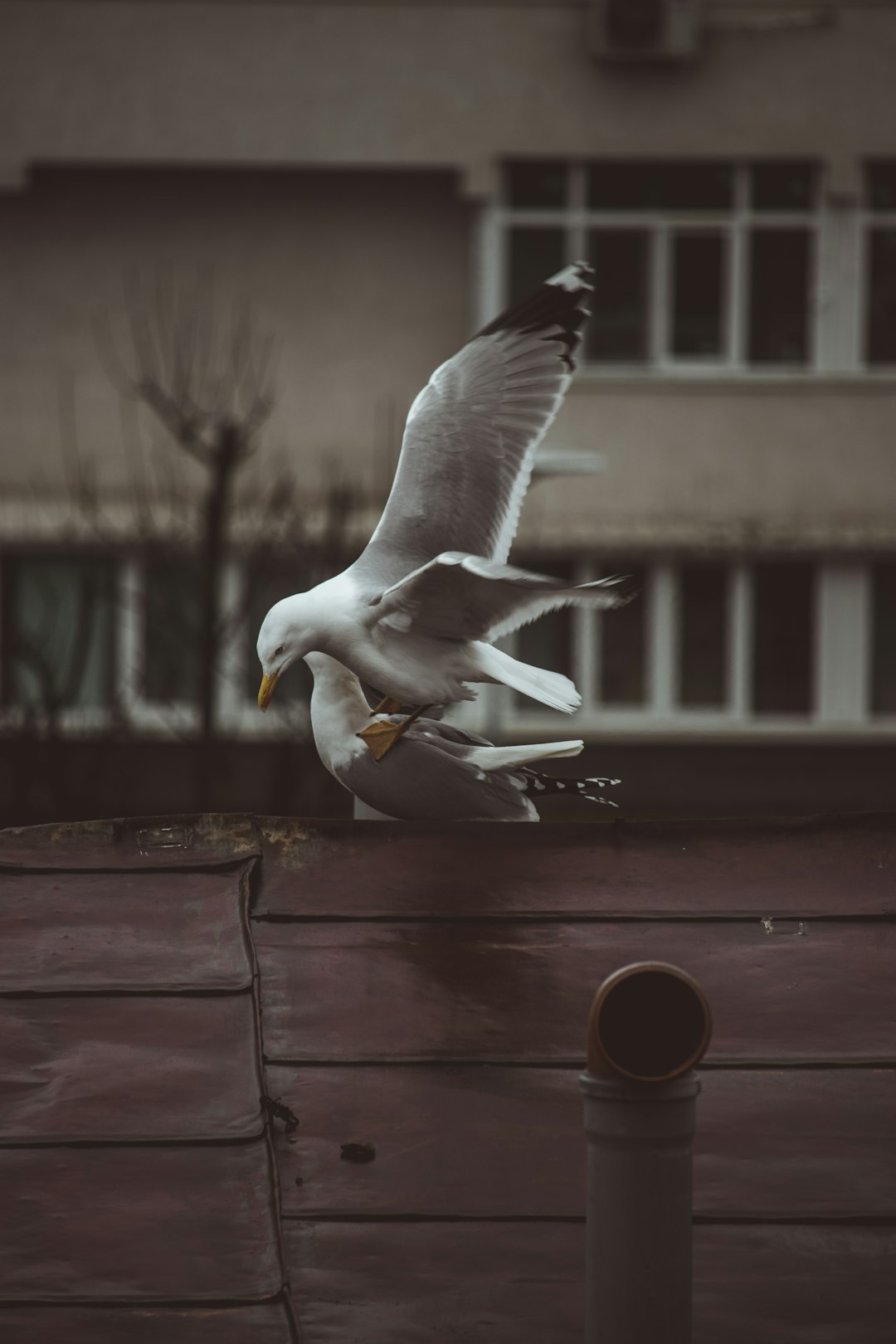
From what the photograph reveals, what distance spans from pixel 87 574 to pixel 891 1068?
8.54 m

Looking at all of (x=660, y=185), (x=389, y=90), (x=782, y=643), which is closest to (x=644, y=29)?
(x=660, y=185)

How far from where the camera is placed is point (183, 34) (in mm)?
14516

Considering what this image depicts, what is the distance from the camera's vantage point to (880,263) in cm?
1508

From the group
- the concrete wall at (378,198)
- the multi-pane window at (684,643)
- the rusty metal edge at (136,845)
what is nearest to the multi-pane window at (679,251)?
the concrete wall at (378,198)

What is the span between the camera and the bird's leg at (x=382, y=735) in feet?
11.7

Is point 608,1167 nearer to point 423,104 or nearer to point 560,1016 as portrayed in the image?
point 560,1016

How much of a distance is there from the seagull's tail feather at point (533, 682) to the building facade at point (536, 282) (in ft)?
32.4

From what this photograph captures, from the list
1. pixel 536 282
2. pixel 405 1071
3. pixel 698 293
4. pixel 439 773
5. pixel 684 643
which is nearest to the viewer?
pixel 405 1071

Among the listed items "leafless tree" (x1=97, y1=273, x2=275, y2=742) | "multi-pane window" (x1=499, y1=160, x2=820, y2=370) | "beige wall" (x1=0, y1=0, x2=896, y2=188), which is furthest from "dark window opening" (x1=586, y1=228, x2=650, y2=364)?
"leafless tree" (x1=97, y1=273, x2=275, y2=742)

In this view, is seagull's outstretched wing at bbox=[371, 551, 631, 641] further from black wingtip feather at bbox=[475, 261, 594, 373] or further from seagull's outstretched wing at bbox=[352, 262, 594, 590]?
black wingtip feather at bbox=[475, 261, 594, 373]

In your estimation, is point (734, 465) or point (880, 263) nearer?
point (734, 465)

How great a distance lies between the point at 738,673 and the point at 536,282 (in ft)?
13.1

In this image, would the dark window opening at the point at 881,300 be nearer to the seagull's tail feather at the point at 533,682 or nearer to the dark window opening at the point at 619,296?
the dark window opening at the point at 619,296

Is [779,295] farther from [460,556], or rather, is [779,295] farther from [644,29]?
[460,556]
